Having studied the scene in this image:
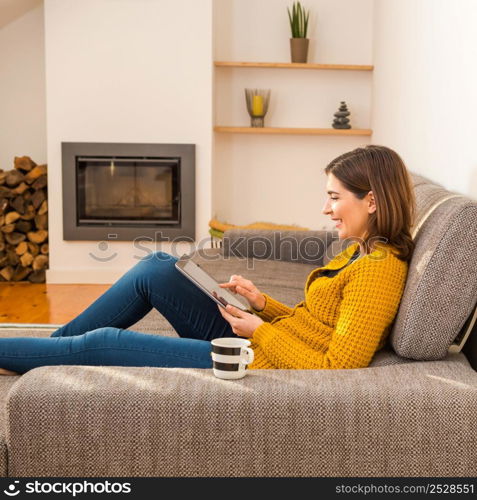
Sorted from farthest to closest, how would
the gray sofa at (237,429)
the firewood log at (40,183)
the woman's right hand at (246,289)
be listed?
the firewood log at (40,183) → the woman's right hand at (246,289) → the gray sofa at (237,429)

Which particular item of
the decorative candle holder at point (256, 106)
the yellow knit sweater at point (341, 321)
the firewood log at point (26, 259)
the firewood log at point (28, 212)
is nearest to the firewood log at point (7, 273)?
the firewood log at point (26, 259)

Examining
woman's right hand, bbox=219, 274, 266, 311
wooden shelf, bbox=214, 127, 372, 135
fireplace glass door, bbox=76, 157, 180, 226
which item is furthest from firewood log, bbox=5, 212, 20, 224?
woman's right hand, bbox=219, 274, 266, 311

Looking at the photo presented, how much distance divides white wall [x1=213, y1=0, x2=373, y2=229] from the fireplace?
0.36 m

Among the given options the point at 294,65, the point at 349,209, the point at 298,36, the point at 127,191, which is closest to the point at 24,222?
the point at 127,191

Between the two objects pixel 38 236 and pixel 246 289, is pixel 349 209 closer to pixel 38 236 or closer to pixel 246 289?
pixel 246 289

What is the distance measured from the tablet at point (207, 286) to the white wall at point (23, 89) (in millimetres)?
3873

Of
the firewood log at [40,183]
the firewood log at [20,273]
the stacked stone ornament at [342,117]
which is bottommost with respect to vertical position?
the firewood log at [20,273]

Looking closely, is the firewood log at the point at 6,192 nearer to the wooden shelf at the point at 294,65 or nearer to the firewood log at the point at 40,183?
the firewood log at the point at 40,183

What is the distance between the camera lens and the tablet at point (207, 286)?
212 centimetres

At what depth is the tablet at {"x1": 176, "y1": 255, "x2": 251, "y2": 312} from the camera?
2115 mm

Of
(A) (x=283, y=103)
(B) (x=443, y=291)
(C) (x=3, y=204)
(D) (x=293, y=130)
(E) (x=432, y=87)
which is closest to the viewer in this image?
(B) (x=443, y=291)

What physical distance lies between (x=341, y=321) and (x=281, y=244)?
6.86ft

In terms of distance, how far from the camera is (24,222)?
5602 millimetres

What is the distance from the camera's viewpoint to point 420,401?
1567 mm
